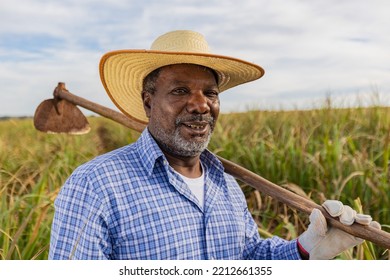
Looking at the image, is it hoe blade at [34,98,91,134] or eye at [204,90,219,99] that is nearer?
eye at [204,90,219,99]

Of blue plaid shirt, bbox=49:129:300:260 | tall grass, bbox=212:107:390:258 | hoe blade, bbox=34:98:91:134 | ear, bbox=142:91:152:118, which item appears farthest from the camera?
tall grass, bbox=212:107:390:258

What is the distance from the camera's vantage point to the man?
5.92 ft

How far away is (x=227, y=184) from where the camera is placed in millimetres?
2303

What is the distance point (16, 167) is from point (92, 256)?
3634 millimetres

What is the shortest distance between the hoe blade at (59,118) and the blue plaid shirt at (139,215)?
1414 millimetres

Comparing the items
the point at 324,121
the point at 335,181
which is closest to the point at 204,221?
the point at 335,181

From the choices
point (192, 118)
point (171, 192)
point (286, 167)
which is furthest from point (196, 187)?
point (286, 167)

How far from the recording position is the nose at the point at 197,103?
6.68 feet

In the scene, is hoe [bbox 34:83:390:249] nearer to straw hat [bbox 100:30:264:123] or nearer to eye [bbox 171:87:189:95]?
straw hat [bbox 100:30:264:123]

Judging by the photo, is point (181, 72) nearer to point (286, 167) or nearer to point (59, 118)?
point (59, 118)

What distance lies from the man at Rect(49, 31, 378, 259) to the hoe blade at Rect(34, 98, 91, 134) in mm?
1109

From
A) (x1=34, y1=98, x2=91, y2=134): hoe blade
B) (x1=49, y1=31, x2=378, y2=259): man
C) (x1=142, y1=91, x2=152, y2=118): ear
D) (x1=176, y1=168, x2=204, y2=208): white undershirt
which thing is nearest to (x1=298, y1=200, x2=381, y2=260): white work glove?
(x1=49, y1=31, x2=378, y2=259): man

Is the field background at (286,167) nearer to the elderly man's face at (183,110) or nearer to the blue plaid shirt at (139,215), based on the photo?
the blue plaid shirt at (139,215)
